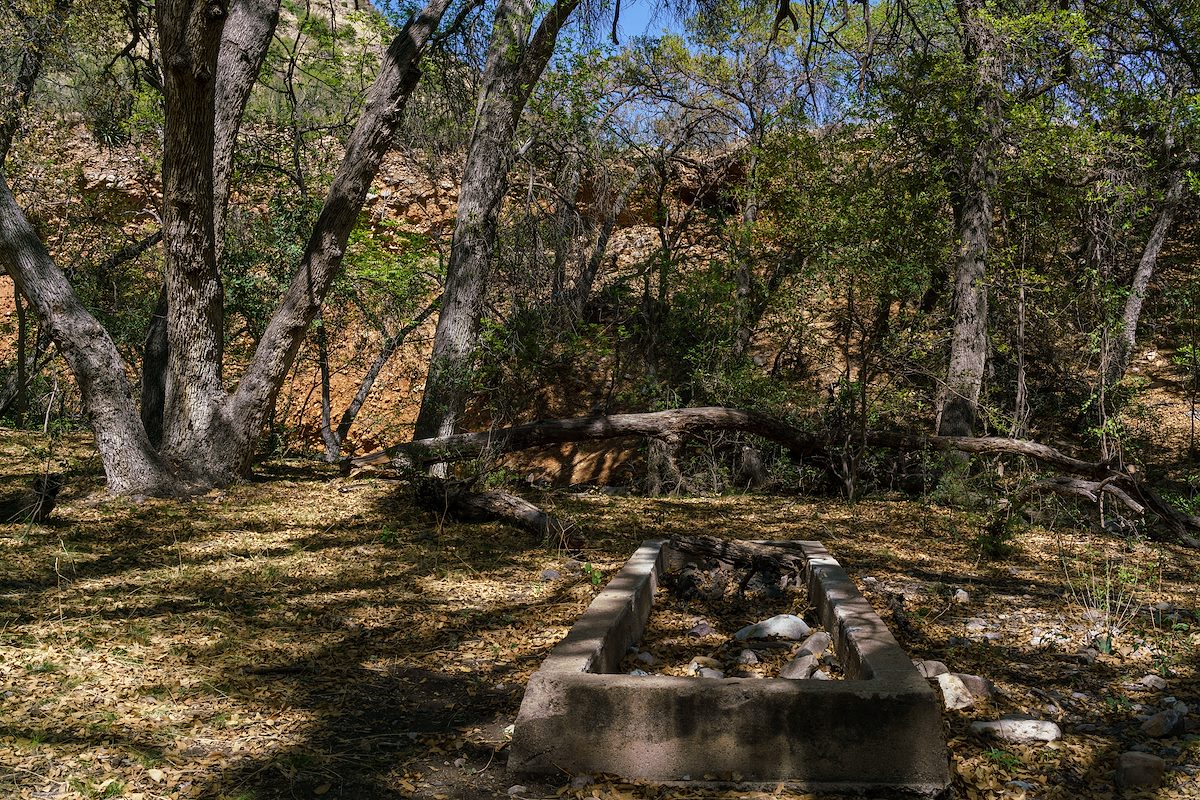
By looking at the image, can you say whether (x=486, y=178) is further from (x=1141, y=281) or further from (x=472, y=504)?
(x=1141, y=281)

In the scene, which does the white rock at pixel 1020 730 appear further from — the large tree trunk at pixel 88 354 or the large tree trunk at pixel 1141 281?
the large tree trunk at pixel 1141 281

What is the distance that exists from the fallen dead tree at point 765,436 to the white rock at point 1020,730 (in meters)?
3.98

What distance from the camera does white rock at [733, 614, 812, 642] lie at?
13.4 feet

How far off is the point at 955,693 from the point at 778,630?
0.98 metres

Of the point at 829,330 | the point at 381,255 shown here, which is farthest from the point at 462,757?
the point at 829,330

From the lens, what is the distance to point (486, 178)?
8.50 meters

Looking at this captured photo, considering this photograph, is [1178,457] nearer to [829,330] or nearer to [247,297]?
[829,330]

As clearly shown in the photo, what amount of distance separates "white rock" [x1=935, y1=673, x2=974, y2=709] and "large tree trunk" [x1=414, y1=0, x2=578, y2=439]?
5.60 m

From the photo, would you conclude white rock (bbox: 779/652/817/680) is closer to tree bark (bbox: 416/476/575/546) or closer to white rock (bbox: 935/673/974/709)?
white rock (bbox: 935/673/974/709)

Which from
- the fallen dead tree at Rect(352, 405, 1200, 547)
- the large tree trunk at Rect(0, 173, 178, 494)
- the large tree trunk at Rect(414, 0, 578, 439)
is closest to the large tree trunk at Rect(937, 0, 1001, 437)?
the fallen dead tree at Rect(352, 405, 1200, 547)

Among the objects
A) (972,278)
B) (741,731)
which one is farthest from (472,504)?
(972,278)

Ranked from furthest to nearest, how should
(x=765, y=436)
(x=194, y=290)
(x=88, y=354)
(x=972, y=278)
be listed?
(x=972, y=278)
(x=765, y=436)
(x=194, y=290)
(x=88, y=354)

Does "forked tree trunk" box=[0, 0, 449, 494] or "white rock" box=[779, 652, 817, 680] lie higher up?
"forked tree trunk" box=[0, 0, 449, 494]

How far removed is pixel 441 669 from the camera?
148 inches
